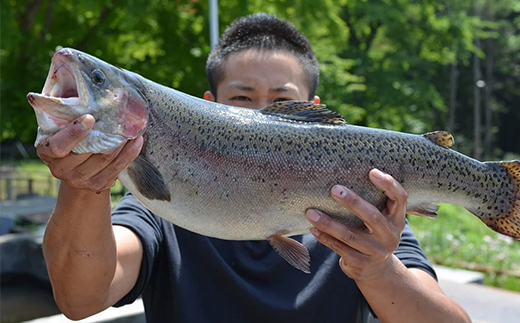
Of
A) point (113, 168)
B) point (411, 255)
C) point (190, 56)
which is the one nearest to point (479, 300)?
point (411, 255)

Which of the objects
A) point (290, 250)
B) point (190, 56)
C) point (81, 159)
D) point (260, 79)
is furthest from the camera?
point (190, 56)

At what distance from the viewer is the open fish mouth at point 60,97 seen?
1979 millimetres

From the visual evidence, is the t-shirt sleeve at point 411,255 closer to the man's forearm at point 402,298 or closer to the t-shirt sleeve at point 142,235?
the man's forearm at point 402,298

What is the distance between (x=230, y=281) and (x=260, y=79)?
3.55ft

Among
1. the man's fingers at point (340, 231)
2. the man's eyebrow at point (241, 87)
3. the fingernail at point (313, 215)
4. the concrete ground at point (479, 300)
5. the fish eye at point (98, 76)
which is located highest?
the fish eye at point (98, 76)

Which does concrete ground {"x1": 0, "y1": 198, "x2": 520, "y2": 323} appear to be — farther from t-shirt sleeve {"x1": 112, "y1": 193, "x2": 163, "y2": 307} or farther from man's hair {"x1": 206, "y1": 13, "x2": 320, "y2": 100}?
man's hair {"x1": 206, "y1": 13, "x2": 320, "y2": 100}

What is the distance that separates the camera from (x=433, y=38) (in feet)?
78.8

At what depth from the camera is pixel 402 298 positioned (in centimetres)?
252

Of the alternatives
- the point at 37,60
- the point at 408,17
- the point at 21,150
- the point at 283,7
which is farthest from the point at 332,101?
the point at 21,150

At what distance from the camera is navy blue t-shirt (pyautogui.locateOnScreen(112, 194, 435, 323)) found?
2.75m

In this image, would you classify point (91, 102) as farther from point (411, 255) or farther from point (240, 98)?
point (411, 255)

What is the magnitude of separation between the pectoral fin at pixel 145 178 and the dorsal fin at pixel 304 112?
611 mm

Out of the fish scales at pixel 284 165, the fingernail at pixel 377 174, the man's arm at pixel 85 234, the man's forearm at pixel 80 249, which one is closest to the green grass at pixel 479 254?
the fish scales at pixel 284 165

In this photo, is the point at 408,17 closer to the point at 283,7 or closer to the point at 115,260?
the point at 283,7
